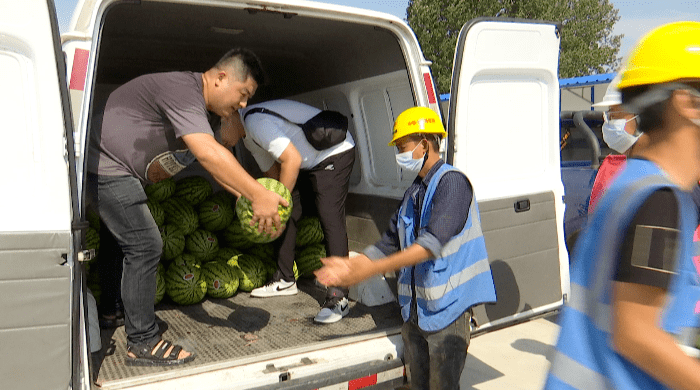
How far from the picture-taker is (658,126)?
1257 millimetres

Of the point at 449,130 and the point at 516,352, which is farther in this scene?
the point at 516,352

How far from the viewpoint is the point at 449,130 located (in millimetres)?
Answer: 3250

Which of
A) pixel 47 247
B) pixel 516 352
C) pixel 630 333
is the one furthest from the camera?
pixel 516 352

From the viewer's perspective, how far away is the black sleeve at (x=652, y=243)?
44.3 inches

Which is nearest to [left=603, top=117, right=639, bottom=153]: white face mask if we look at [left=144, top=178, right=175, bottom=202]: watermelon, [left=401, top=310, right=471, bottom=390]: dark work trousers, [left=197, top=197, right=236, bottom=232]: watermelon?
[left=401, top=310, right=471, bottom=390]: dark work trousers

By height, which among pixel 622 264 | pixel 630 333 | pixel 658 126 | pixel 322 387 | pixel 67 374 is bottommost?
pixel 322 387

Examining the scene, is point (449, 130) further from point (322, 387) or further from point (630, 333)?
point (630, 333)

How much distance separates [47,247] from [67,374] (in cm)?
54

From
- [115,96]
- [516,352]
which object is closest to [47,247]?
[115,96]

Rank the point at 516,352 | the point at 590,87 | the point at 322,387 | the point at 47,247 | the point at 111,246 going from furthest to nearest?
the point at 590,87 < the point at 516,352 < the point at 111,246 < the point at 322,387 < the point at 47,247

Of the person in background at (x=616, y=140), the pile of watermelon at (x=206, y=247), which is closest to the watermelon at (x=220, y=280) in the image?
the pile of watermelon at (x=206, y=247)

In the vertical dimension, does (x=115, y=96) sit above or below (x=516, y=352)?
above

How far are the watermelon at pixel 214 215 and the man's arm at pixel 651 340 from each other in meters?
4.44

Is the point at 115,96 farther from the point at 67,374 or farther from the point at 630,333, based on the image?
the point at 630,333
